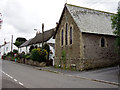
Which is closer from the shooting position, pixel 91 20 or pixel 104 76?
pixel 104 76

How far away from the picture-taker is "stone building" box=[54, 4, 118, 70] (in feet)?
69.4

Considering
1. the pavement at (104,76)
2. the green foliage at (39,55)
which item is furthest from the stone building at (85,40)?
the green foliage at (39,55)

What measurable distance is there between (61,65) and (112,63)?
761 cm

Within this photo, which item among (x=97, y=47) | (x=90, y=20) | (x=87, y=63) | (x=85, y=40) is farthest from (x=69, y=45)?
(x=90, y=20)

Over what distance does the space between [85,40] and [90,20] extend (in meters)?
3.86

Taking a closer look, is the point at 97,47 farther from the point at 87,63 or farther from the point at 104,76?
the point at 104,76

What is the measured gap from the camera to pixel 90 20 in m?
23.5

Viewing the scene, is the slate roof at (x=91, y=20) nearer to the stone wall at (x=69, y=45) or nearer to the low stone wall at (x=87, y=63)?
the stone wall at (x=69, y=45)

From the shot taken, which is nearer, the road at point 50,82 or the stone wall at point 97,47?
the road at point 50,82

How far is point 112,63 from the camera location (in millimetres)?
22562

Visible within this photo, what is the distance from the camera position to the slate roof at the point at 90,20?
72.0ft

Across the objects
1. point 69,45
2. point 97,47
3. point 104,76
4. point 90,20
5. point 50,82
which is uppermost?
point 90,20

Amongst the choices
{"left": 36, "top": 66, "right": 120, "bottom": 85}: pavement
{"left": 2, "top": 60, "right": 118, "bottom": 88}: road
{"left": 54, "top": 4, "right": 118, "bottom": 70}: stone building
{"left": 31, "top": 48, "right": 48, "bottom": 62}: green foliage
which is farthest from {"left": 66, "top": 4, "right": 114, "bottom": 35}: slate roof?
{"left": 31, "top": 48, "right": 48, "bottom": 62}: green foliage

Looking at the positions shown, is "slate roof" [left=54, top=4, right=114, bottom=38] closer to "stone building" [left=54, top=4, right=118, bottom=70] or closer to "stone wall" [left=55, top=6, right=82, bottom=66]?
"stone building" [left=54, top=4, right=118, bottom=70]
